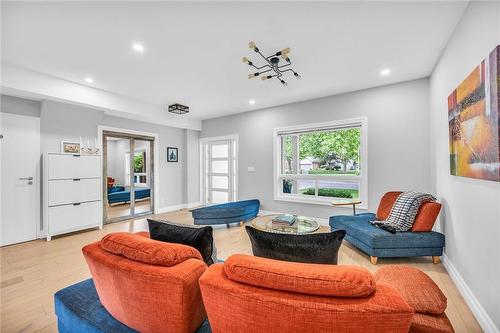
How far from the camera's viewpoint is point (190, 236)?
160 centimetres

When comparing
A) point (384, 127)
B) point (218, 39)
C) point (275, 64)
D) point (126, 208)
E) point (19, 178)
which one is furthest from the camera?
point (126, 208)

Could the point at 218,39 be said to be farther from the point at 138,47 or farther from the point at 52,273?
the point at 52,273

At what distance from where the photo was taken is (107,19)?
2.22 meters

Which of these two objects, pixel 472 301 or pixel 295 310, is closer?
pixel 295 310

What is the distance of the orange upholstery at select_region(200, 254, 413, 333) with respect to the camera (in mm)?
760

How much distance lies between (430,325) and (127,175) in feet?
19.6

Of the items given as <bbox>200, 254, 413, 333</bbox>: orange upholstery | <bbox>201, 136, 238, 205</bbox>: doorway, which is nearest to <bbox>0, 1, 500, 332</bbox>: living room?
<bbox>200, 254, 413, 333</bbox>: orange upholstery

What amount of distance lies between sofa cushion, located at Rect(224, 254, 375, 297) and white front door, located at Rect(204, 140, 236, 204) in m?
5.22

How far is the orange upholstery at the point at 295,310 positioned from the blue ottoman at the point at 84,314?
42 cm

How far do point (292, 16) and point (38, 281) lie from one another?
154 inches

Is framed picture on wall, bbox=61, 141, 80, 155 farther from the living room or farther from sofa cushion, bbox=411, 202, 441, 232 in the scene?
sofa cushion, bbox=411, 202, 441, 232

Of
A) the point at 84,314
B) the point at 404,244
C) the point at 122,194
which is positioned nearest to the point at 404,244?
the point at 404,244

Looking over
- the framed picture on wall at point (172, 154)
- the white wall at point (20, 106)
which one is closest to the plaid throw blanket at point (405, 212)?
the framed picture on wall at point (172, 154)

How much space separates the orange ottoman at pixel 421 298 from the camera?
3.42 ft
